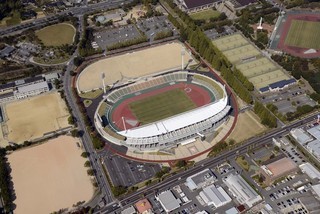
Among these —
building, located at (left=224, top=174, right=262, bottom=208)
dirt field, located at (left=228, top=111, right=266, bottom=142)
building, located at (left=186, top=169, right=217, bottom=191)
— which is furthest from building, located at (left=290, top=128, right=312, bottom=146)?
building, located at (left=186, top=169, right=217, bottom=191)

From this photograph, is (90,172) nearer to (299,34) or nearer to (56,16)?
(56,16)

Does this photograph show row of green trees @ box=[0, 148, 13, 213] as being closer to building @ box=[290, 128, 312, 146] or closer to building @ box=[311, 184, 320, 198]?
building @ box=[311, 184, 320, 198]

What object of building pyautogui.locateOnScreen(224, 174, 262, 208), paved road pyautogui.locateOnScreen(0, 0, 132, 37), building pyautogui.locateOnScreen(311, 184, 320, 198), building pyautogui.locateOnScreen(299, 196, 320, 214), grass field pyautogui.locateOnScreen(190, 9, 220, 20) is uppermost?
paved road pyautogui.locateOnScreen(0, 0, 132, 37)

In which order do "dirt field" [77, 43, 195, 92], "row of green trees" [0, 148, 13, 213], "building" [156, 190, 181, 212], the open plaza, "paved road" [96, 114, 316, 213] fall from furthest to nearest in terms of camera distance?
1. "dirt field" [77, 43, 195, 92]
2. the open plaza
3. "paved road" [96, 114, 316, 213]
4. "row of green trees" [0, 148, 13, 213]
5. "building" [156, 190, 181, 212]

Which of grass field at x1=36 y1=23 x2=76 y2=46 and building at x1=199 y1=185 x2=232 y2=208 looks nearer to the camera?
building at x1=199 y1=185 x2=232 y2=208

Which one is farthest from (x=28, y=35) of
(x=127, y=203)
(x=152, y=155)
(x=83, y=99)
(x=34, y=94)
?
Result: (x=127, y=203)

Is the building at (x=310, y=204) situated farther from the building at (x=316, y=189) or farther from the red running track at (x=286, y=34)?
the red running track at (x=286, y=34)

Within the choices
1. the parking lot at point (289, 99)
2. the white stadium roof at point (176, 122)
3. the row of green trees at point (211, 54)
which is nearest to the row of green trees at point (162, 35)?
the row of green trees at point (211, 54)
